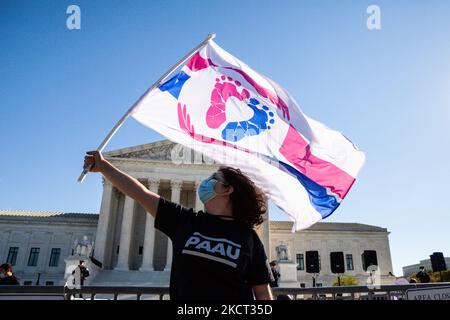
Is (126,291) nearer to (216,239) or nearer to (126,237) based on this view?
(216,239)

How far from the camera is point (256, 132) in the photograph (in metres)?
5.18

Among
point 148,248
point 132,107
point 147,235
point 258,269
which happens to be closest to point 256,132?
point 132,107

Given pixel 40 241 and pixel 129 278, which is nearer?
pixel 129 278

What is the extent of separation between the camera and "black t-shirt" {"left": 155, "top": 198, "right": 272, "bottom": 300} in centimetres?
215

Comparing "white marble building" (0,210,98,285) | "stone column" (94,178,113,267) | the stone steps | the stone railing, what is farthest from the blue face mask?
"white marble building" (0,210,98,285)

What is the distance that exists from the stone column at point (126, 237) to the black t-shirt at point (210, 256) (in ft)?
122

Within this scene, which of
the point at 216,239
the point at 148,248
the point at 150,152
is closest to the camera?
the point at 216,239

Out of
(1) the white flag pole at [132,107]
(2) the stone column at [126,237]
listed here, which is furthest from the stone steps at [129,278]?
(1) the white flag pole at [132,107]

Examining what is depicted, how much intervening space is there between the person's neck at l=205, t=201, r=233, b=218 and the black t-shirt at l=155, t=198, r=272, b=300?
0.42 feet

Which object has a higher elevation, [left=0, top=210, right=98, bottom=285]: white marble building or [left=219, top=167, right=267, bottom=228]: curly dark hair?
[left=0, top=210, right=98, bottom=285]: white marble building

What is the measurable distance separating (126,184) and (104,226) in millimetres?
39507

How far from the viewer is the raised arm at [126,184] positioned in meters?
2.50

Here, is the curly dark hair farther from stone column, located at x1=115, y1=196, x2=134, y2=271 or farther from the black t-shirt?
stone column, located at x1=115, y1=196, x2=134, y2=271
